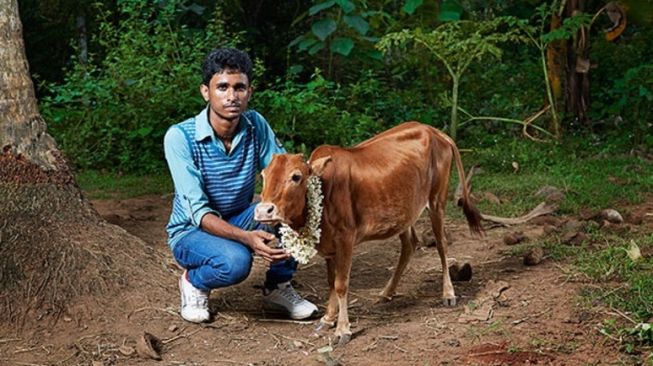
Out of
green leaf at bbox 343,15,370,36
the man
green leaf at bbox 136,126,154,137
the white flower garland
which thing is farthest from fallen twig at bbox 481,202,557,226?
green leaf at bbox 136,126,154,137

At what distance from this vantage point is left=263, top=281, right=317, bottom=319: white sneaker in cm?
523

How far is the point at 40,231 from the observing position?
5.26 m

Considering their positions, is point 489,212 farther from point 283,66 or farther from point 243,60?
point 283,66

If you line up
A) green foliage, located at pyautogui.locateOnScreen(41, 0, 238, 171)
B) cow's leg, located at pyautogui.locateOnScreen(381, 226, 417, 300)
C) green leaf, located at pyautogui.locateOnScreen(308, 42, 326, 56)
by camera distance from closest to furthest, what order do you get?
cow's leg, located at pyautogui.locateOnScreen(381, 226, 417, 300)
green foliage, located at pyautogui.locateOnScreen(41, 0, 238, 171)
green leaf, located at pyautogui.locateOnScreen(308, 42, 326, 56)

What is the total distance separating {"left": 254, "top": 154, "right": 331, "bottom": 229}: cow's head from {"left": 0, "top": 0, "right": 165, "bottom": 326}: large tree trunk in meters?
1.23

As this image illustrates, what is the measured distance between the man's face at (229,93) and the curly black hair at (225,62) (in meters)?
0.02

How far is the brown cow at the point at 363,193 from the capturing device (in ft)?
14.9

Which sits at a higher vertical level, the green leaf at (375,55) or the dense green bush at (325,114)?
the green leaf at (375,55)

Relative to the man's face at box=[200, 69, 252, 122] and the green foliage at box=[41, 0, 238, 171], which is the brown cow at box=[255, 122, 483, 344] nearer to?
the man's face at box=[200, 69, 252, 122]

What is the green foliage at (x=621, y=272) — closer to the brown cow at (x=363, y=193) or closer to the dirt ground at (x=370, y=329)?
the dirt ground at (x=370, y=329)

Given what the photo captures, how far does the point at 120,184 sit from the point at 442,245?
15.3 ft

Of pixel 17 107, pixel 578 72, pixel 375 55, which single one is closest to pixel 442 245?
pixel 17 107

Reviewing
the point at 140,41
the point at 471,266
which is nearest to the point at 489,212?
the point at 471,266

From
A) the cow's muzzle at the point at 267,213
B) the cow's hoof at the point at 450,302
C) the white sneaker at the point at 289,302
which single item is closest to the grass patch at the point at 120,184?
the white sneaker at the point at 289,302
